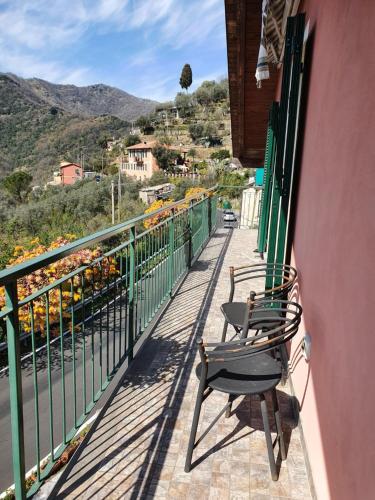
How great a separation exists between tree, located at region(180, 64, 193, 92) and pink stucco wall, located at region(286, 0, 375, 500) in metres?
93.6

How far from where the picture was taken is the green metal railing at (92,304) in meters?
1.51

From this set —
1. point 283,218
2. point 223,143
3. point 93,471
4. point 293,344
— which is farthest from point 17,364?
point 223,143

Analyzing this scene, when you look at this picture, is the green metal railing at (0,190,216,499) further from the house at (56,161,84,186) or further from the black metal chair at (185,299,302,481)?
the house at (56,161,84,186)

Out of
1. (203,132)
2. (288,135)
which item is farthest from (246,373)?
(203,132)

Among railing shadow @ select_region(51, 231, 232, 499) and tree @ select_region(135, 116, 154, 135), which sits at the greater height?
tree @ select_region(135, 116, 154, 135)

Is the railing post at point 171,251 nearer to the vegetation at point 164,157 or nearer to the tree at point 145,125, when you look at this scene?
the vegetation at point 164,157

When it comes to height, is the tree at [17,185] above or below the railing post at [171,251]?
below

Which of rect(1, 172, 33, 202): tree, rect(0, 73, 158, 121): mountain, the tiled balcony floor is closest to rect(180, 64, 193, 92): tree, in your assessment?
rect(0, 73, 158, 121): mountain

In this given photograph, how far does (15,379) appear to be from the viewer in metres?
1.48

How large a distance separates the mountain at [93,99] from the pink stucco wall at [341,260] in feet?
449

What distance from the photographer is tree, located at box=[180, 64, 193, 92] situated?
8738 centimetres

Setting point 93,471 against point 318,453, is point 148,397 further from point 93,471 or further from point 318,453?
point 318,453

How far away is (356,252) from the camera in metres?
1.40

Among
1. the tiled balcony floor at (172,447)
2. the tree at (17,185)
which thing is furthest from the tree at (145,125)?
the tiled balcony floor at (172,447)
